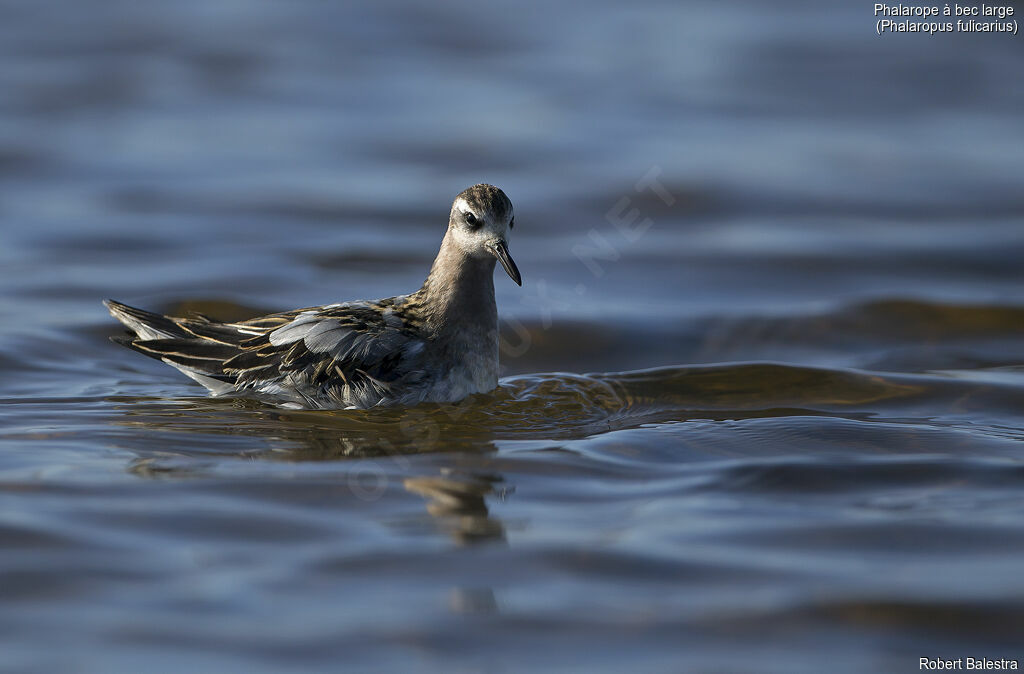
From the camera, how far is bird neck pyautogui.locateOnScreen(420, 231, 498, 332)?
820 centimetres

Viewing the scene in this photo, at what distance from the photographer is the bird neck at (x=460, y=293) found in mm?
8195

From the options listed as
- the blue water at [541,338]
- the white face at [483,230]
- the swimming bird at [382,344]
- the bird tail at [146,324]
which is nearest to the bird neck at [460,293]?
the swimming bird at [382,344]

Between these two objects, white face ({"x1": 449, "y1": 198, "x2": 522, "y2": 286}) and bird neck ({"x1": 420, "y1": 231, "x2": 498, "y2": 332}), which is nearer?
white face ({"x1": 449, "y1": 198, "x2": 522, "y2": 286})

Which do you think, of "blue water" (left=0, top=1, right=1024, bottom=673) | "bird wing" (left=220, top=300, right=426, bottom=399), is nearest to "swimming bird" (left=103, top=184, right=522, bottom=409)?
"bird wing" (left=220, top=300, right=426, bottom=399)

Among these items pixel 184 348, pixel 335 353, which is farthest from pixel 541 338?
pixel 184 348

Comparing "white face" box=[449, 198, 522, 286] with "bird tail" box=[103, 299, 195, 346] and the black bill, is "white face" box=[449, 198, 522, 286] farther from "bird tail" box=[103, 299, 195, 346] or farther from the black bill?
"bird tail" box=[103, 299, 195, 346]

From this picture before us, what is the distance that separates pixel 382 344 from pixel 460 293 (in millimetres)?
623

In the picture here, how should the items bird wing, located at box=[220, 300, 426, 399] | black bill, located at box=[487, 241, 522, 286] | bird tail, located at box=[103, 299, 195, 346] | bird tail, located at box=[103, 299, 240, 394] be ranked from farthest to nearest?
bird tail, located at box=[103, 299, 195, 346] → bird tail, located at box=[103, 299, 240, 394] → bird wing, located at box=[220, 300, 426, 399] → black bill, located at box=[487, 241, 522, 286]

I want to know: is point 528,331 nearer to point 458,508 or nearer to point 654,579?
point 458,508

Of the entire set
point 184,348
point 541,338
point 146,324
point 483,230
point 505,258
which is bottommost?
point 541,338

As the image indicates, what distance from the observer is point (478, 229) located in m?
8.06

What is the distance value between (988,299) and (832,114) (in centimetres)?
536

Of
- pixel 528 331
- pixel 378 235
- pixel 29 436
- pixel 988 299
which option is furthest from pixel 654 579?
pixel 378 235

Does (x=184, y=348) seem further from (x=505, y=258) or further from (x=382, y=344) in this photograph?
(x=505, y=258)
